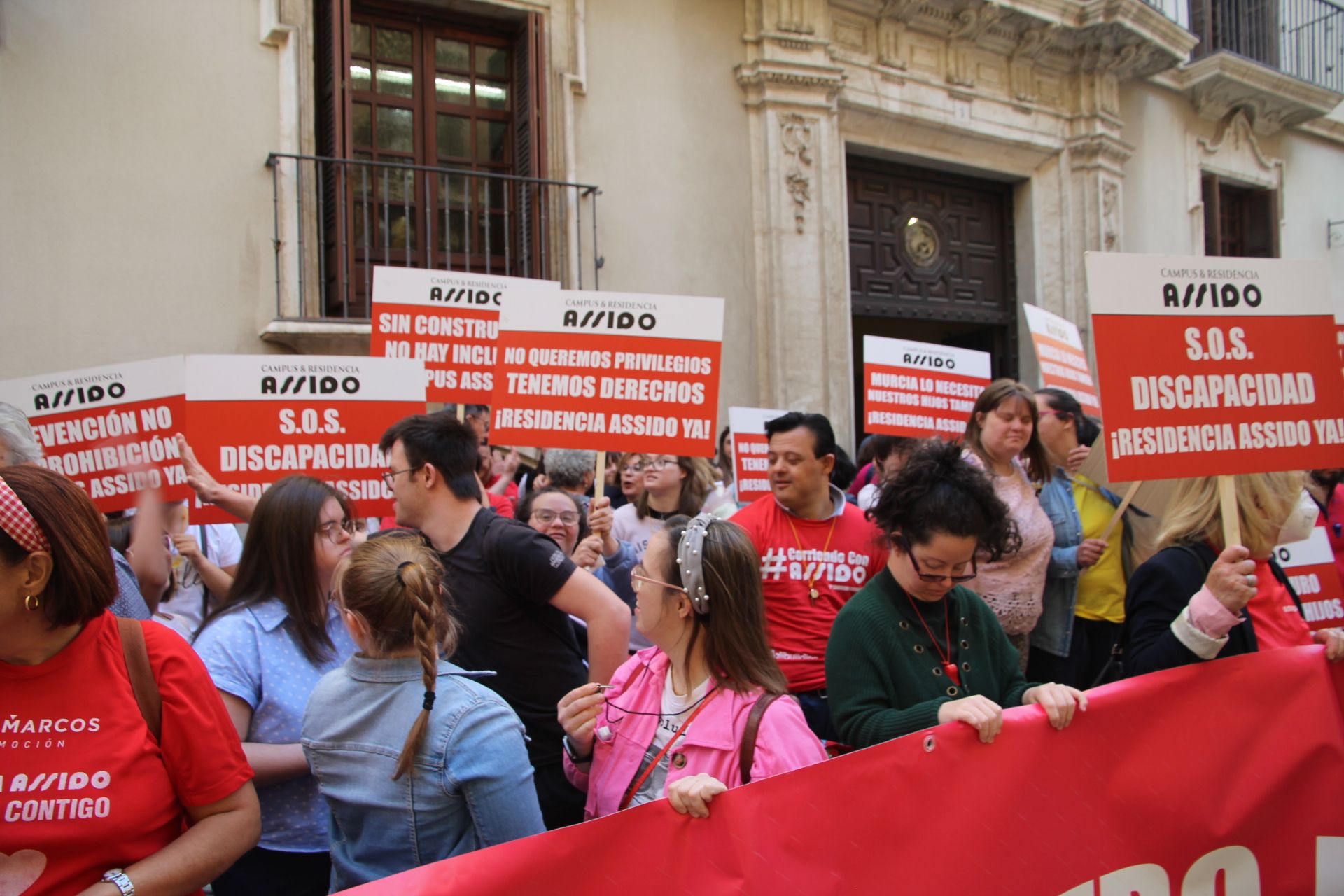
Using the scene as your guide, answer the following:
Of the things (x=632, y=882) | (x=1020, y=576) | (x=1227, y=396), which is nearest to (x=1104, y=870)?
(x=632, y=882)

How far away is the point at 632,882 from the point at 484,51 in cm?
790

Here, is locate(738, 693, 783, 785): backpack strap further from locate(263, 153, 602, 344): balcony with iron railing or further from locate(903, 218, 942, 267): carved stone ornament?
locate(903, 218, 942, 267): carved stone ornament

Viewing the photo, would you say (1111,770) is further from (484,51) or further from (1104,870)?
(484,51)

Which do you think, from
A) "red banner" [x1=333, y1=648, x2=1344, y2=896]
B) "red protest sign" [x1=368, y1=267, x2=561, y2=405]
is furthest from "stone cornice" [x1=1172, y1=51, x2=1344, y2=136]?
"red banner" [x1=333, y1=648, x2=1344, y2=896]

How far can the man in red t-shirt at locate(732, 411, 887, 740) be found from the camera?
3473mm

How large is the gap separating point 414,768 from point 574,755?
456 mm

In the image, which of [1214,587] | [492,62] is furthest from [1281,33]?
[1214,587]

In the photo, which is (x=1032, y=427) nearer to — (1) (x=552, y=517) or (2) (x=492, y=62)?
(1) (x=552, y=517)

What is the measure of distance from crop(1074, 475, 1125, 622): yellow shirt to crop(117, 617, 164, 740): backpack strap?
11.4ft

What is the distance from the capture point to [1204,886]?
8.20 feet

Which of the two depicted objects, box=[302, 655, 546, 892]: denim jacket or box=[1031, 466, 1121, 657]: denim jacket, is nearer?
box=[302, 655, 546, 892]: denim jacket

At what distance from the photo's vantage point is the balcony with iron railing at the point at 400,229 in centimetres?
732

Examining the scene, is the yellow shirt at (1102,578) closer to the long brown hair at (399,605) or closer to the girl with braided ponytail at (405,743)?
the girl with braided ponytail at (405,743)

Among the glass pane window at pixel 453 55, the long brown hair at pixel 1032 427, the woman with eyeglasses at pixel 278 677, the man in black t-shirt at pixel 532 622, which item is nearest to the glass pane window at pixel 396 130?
the glass pane window at pixel 453 55
